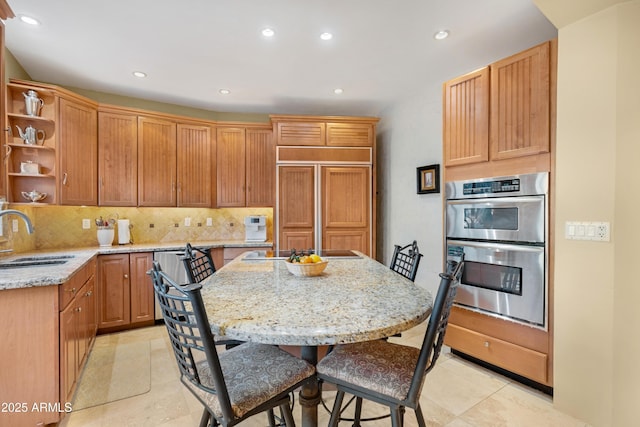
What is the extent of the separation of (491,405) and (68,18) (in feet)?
13.3

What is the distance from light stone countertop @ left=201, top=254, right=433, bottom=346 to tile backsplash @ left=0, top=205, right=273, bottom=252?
8.37 ft

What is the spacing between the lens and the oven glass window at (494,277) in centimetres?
210

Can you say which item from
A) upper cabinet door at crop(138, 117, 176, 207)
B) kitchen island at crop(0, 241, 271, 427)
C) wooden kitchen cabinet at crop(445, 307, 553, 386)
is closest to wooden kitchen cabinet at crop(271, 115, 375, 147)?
upper cabinet door at crop(138, 117, 176, 207)

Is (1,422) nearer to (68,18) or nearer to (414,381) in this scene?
(414,381)

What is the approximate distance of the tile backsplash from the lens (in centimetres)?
298

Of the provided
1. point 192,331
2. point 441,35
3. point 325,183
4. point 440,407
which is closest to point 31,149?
point 325,183

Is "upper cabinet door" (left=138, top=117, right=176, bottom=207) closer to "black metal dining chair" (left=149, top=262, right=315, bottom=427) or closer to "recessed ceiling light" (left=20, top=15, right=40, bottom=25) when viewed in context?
"recessed ceiling light" (left=20, top=15, right=40, bottom=25)

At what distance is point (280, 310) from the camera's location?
1.07 metres

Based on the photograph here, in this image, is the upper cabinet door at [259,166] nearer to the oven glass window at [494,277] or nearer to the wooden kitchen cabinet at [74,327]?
the wooden kitchen cabinet at [74,327]

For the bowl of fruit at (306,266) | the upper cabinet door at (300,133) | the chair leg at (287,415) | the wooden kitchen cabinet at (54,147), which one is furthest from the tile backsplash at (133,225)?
the chair leg at (287,415)

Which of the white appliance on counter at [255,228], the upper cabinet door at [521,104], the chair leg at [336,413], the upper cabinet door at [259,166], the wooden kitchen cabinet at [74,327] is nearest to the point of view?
the chair leg at [336,413]

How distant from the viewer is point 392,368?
1167 millimetres

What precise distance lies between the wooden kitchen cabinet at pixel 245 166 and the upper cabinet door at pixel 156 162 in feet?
1.85

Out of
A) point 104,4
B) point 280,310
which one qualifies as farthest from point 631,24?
point 104,4
